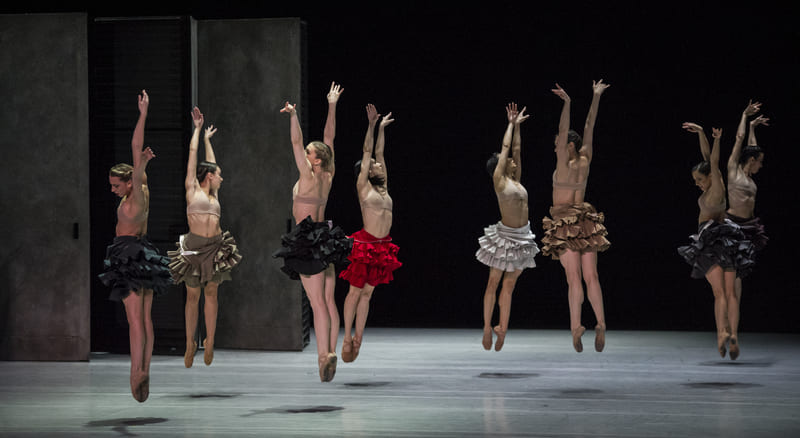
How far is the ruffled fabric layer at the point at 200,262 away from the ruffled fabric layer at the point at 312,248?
0.75 m

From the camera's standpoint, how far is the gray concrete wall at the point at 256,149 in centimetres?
915

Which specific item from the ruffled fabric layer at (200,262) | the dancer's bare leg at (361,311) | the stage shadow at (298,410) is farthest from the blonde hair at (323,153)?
the stage shadow at (298,410)

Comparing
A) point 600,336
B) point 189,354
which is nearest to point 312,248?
point 189,354

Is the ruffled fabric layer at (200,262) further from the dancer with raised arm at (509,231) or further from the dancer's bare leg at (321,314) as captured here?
the dancer with raised arm at (509,231)

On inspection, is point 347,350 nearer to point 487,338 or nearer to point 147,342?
point 487,338

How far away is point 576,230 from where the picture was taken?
8273 mm

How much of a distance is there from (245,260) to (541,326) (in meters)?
3.29

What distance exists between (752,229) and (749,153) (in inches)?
23.4

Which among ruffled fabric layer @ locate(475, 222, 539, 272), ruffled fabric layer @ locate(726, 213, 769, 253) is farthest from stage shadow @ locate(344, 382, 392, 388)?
ruffled fabric layer @ locate(726, 213, 769, 253)

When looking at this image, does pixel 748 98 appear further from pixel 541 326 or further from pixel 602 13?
pixel 541 326

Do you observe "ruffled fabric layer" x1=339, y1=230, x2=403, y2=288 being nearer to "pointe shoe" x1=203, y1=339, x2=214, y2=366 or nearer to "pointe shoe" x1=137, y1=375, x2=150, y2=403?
"pointe shoe" x1=203, y1=339, x2=214, y2=366

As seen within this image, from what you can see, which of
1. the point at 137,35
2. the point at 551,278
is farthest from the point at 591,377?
the point at 137,35

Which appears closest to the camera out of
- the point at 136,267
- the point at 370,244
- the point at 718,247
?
the point at 136,267

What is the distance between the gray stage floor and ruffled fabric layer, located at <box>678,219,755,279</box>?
2.58ft
